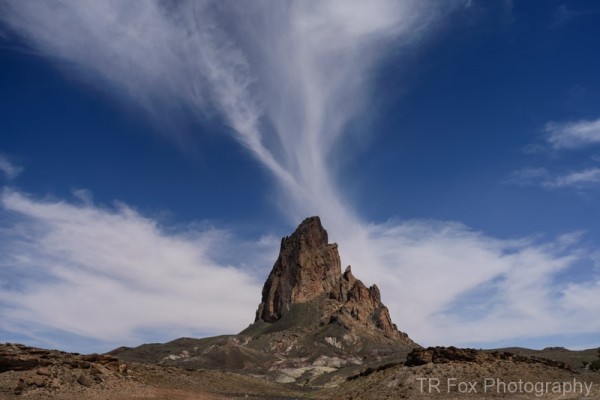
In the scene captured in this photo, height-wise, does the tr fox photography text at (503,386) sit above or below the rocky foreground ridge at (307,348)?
below

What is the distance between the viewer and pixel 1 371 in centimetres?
3722

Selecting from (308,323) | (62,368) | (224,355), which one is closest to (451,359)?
(62,368)

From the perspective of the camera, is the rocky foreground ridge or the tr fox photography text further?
the rocky foreground ridge

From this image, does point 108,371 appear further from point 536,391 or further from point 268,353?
point 268,353

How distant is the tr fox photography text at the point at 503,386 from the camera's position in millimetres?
35500

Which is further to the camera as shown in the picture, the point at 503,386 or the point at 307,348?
the point at 307,348

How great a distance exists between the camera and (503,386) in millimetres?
37312

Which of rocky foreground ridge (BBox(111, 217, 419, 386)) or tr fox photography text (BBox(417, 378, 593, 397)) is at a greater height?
rocky foreground ridge (BBox(111, 217, 419, 386))

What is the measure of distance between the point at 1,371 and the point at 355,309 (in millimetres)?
160676

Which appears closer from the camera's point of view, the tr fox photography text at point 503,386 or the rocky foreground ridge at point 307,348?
the tr fox photography text at point 503,386

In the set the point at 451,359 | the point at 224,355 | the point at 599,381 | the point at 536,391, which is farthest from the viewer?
the point at 224,355

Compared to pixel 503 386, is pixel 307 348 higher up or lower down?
higher up

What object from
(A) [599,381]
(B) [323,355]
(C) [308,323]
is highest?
(C) [308,323]

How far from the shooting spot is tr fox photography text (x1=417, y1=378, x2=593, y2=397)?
35.5 m
